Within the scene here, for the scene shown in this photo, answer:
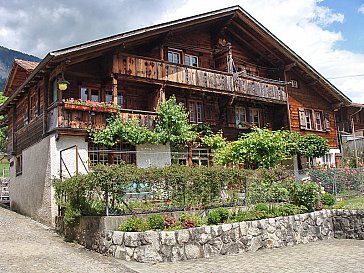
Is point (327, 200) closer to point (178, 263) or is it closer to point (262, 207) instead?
point (262, 207)

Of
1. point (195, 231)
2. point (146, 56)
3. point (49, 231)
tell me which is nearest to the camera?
point (195, 231)

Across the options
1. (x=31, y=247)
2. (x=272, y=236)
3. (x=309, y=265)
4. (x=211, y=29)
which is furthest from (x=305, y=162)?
(x=31, y=247)

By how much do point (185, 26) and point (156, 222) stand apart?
13.0 m

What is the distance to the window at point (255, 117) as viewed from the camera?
24.9m

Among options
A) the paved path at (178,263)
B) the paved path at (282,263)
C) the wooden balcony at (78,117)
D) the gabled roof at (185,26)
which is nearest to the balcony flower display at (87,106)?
the wooden balcony at (78,117)

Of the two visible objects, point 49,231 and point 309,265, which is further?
point 49,231

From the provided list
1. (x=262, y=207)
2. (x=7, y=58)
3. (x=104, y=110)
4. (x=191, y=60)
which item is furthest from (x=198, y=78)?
(x=7, y=58)

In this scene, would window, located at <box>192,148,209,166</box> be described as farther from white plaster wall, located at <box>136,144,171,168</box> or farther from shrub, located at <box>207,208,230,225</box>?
shrub, located at <box>207,208,230,225</box>

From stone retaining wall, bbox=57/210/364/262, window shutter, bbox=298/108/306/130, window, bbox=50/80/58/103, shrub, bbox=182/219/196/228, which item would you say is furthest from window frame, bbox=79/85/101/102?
window shutter, bbox=298/108/306/130

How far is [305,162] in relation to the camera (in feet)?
A: 84.5

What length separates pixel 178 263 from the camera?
1041 cm

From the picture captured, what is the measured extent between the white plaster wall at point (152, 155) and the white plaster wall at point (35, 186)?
399 cm

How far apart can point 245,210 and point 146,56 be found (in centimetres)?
1048

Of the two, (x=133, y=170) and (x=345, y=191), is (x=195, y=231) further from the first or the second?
(x=345, y=191)
